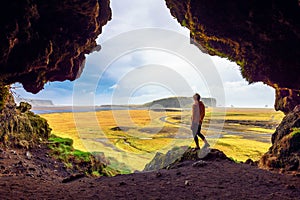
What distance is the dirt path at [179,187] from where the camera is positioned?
243 inches

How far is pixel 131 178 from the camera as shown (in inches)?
324

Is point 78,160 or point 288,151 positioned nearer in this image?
point 288,151

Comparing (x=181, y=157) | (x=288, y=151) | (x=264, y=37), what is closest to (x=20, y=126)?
(x=181, y=157)

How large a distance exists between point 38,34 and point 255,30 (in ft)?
29.0

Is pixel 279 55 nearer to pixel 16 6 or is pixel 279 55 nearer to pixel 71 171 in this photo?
pixel 16 6

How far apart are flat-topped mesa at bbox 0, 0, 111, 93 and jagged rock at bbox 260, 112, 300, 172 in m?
10.7

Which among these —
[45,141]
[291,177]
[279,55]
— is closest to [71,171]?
[45,141]

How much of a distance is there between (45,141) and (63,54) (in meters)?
10.0

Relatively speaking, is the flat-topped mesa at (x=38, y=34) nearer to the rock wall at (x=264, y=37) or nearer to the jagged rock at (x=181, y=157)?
the rock wall at (x=264, y=37)

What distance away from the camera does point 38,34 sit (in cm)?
825

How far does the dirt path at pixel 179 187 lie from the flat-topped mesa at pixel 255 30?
16.6 ft

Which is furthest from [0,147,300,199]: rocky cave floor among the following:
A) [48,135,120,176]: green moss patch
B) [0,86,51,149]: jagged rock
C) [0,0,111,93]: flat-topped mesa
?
[48,135,120,176]: green moss patch

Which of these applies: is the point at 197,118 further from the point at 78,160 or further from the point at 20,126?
the point at 20,126

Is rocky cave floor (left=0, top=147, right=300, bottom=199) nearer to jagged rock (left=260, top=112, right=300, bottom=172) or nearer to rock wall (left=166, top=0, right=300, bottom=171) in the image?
jagged rock (left=260, top=112, right=300, bottom=172)
